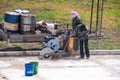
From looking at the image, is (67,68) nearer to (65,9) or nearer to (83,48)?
(83,48)

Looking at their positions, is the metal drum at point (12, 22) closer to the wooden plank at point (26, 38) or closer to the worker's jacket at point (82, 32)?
the wooden plank at point (26, 38)

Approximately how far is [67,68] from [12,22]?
8.41ft

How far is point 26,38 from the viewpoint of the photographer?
15.2 metres

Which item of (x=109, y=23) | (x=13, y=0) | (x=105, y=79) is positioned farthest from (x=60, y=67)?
(x=13, y=0)

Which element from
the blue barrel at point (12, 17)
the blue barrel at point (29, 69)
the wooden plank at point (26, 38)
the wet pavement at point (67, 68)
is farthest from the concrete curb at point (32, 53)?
the blue barrel at point (29, 69)

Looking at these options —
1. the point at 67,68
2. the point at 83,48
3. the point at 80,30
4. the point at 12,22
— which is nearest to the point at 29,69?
the point at 67,68

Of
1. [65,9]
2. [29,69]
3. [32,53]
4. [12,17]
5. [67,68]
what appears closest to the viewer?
[29,69]

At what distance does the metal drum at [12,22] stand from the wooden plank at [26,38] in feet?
1.15

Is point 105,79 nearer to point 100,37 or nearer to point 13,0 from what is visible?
point 100,37

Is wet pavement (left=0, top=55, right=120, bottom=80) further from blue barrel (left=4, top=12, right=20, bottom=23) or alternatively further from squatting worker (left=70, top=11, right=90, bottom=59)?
blue barrel (left=4, top=12, right=20, bottom=23)

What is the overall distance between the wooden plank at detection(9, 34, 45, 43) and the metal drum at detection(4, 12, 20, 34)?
350mm

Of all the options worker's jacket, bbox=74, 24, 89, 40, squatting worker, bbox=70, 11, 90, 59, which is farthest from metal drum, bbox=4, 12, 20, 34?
worker's jacket, bbox=74, 24, 89, 40

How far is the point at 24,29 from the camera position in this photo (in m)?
15.3

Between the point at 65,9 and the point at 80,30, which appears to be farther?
the point at 65,9
